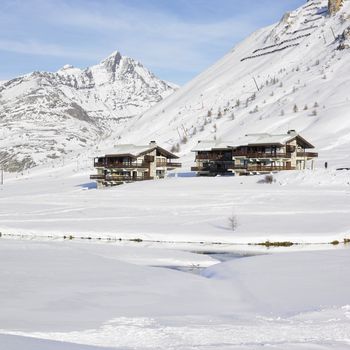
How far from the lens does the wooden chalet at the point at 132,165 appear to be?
3568 inches

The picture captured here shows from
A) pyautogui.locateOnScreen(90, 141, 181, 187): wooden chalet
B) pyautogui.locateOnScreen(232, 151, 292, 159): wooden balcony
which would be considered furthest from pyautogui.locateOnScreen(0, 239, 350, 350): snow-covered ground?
pyautogui.locateOnScreen(90, 141, 181, 187): wooden chalet

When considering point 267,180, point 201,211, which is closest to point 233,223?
point 201,211

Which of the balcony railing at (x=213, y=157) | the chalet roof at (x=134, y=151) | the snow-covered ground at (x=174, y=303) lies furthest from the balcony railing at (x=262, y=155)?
the snow-covered ground at (x=174, y=303)

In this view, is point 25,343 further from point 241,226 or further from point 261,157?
point 261,157

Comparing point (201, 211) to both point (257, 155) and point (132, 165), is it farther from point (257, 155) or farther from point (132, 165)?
point (132, 165)

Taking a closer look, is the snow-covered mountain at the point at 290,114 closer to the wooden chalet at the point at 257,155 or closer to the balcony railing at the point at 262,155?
the wooden chalet at the point at 257,155

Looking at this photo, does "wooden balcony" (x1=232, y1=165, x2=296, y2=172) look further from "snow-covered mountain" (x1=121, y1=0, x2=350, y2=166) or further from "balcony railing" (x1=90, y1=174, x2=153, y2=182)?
"balcony railing" (x1=90, y1=174, x2=153, y2=182)

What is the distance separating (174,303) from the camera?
2123cm

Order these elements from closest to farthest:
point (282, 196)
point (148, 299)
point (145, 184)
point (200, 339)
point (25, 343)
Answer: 1. point (25, 343)
2. point (200, 339)
3. point (148, 299)
4. point (282, 196)
5. point (145, 184)

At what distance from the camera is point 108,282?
24.9 metres

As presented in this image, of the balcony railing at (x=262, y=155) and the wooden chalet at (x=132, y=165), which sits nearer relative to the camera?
the balcony railing at (x=262, y=155)

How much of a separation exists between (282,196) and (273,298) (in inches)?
1651

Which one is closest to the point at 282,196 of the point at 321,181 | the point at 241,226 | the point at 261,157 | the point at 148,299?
the point at 321,181

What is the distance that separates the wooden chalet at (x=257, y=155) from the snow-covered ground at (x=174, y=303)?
54.4 metres
